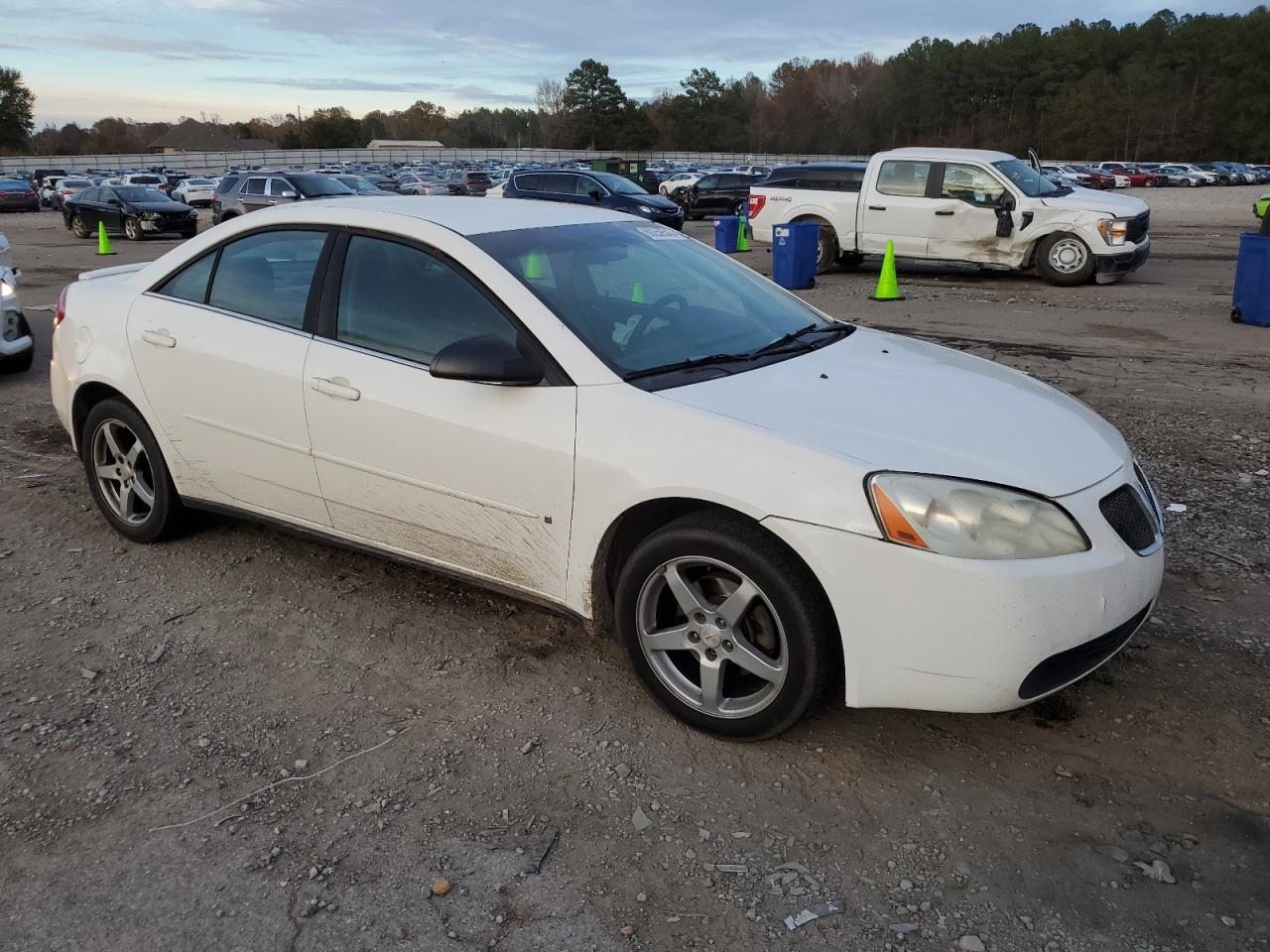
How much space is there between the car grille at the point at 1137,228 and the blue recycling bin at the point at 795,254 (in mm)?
4310

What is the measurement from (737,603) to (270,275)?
2421 mm

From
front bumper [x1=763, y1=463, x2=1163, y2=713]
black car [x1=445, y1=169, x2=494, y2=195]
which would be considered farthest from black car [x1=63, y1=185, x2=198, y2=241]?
front bumper [x1=763, y1=463, x2=1163, y2=713]

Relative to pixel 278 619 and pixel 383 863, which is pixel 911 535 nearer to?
pixel 383 863

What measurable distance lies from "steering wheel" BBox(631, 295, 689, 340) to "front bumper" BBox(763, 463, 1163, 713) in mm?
1022

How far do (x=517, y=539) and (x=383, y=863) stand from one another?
1136 mm

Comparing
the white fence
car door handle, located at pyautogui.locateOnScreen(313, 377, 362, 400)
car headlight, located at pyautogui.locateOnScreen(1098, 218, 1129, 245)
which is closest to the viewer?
car door handle, located at pyautogui.locateOnScreen(313, 377, 362, 400)

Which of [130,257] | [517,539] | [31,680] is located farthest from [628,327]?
[130,257]

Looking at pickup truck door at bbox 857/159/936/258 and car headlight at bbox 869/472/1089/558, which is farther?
pickup truck door at bbox 857/159/936/258

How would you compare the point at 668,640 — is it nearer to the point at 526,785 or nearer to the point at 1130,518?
the point at 526,785

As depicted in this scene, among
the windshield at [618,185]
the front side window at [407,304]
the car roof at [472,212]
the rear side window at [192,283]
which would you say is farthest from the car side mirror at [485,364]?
the windshield at [618,185]

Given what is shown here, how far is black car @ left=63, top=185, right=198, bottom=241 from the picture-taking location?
2573cm

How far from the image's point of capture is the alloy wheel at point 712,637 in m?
3.01

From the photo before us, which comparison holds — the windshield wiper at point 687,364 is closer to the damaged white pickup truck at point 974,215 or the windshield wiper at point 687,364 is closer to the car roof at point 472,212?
the car roof at point 472,212

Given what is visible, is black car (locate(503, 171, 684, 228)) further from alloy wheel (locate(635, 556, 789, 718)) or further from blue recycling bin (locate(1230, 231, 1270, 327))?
alloy wheel (locate(635, 556, 789, 718))
